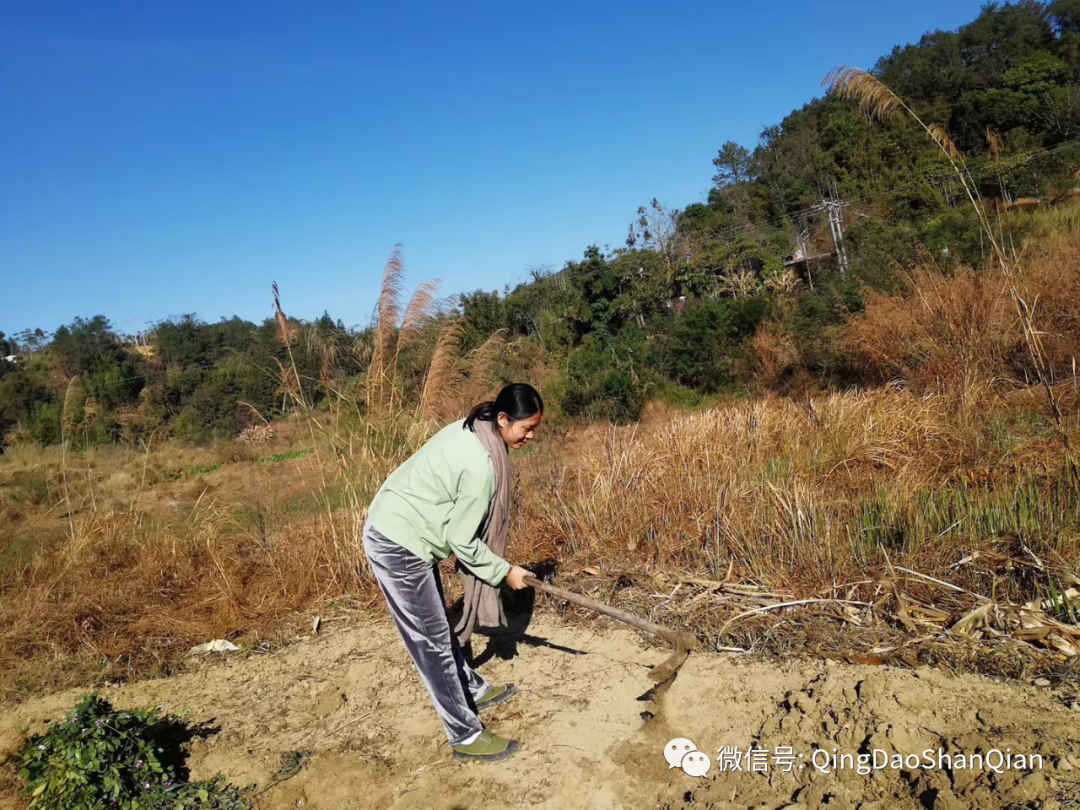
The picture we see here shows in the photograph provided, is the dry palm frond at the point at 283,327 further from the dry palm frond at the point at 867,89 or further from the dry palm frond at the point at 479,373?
the dry palm frond at the point at 867,89

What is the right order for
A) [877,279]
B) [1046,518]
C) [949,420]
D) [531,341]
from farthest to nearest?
[531,341] < [877,279] < [949,420] < [1046,518]

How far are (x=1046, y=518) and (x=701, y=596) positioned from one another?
5.95 ft

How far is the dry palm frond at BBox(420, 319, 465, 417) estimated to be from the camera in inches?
246

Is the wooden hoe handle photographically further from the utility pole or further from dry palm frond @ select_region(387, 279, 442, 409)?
the utility pole

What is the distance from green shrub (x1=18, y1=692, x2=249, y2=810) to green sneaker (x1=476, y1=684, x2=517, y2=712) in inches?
42.6

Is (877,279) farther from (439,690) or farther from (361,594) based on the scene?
(439,690)

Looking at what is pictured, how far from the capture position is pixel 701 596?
13.3ft

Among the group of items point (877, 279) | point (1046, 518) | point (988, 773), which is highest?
point (877, 279)

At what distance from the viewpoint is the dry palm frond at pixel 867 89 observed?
447cm

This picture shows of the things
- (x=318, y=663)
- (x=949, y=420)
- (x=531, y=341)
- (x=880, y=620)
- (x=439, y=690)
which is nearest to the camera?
(x=439, y=690)

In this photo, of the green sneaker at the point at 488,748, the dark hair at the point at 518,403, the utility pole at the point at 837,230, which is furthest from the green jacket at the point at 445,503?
the utility pole at the point at 837,230

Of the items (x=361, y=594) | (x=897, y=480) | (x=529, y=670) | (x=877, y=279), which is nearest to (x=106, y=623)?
(x=361, y=594)

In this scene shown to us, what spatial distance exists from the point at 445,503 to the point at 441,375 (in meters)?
3.65

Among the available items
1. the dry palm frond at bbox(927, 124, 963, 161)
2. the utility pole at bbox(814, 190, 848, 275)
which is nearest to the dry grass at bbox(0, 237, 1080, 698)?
the dry palm frond at bbox(927, 124, 963, 161)
